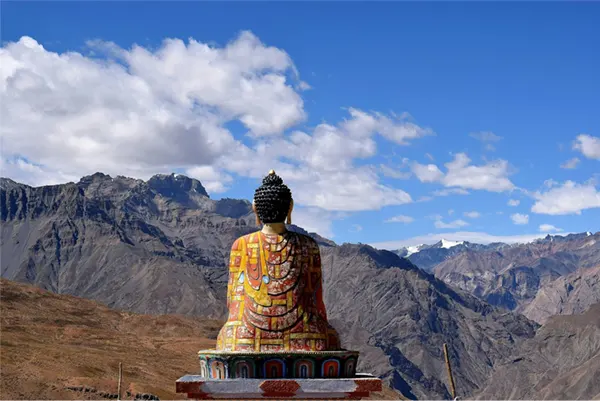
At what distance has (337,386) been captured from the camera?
14.6m

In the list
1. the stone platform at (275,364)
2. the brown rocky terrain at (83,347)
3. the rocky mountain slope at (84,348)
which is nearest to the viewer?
the stone platform at (275,364)

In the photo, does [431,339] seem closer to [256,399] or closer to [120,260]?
[120,260]

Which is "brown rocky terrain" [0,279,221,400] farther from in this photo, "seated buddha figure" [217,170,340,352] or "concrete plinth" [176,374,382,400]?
"concrete plinth" [176,374,382,400]

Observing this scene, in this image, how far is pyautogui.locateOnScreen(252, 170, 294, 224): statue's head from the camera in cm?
1670

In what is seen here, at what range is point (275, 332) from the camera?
611 inches

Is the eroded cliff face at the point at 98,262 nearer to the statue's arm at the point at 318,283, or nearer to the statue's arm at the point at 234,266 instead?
the statue's arm at the point at 234,266

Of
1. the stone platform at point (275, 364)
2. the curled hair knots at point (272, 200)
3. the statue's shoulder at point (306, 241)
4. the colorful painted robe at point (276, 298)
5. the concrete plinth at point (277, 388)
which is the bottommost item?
the concrete plinth at point (277, 388)

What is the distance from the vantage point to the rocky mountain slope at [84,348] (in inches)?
1813

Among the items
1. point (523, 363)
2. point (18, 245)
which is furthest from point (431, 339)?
point (18, 245)

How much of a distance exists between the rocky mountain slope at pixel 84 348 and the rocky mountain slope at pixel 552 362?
63.0m

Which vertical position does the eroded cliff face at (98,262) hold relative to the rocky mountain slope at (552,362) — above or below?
above

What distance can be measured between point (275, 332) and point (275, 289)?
2.92 feet

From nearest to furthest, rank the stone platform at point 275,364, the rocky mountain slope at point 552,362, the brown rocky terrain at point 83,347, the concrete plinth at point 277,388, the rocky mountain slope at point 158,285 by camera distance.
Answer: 1. the concrete plinth at point 277,388
2. the stone platform at point 275,364
3. the brown rocky terrain at point 83,347
4. the rocky mountain slope at point 552,362
5. the rocky mountain slope at point 158,285

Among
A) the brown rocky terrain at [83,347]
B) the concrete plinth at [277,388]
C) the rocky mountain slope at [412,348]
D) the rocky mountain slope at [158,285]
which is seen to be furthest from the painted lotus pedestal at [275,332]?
the rocky mountain slope at [412,348]
